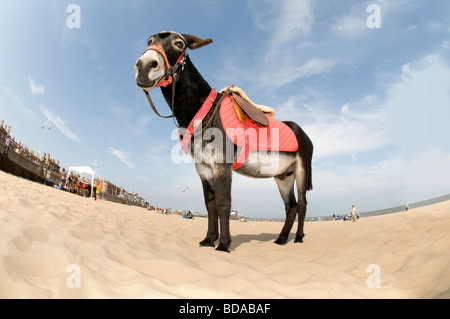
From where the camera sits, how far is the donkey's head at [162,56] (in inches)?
115

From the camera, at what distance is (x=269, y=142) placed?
13.3 ft

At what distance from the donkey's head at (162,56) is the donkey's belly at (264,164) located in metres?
1.84

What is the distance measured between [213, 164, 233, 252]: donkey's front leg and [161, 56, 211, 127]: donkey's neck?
38.3 inches

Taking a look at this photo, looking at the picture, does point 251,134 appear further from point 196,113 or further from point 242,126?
point 196,113

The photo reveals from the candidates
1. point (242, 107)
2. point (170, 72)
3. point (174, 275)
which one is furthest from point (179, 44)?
point (174, 275)

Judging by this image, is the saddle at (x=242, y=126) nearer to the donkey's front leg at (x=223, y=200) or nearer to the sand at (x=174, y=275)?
the donkey's front leg at (x=223, y=200)

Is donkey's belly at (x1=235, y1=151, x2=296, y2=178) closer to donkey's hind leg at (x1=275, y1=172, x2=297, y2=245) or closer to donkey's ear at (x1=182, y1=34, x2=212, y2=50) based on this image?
donkey's hind leg at (x1=275, y1=172, x2=297, y2=245)

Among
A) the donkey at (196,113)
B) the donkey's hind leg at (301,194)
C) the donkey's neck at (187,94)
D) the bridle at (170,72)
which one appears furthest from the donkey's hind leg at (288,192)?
the bridle at (170,72)

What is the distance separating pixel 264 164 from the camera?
406 cm

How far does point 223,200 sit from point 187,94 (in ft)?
5.71
